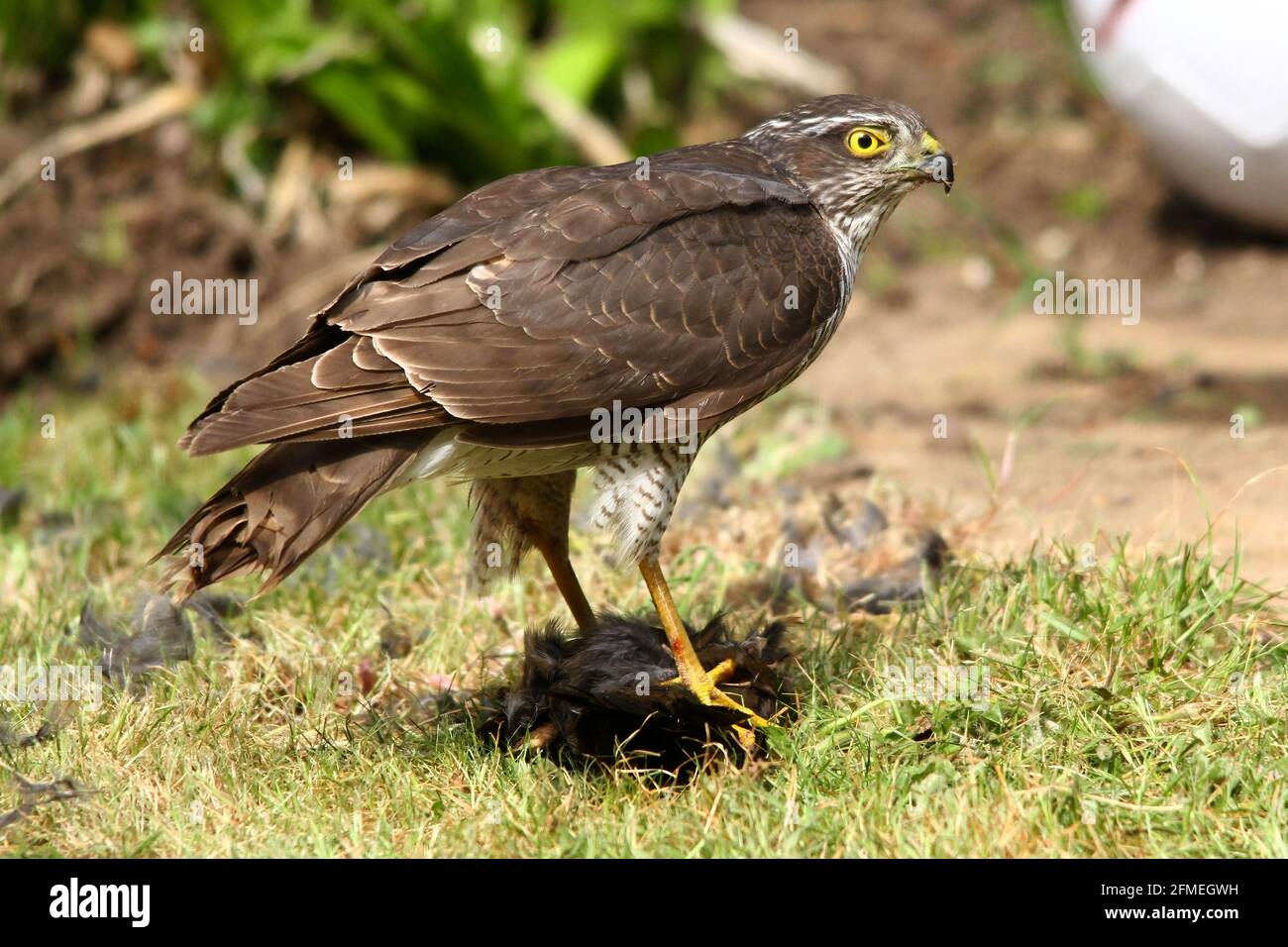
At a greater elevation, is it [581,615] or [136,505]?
[136,505]

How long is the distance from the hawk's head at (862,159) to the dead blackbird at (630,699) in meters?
1.28

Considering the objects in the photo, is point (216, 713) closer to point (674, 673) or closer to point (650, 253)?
point (674, 673)

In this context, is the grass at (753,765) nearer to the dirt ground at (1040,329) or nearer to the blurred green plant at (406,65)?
the dirt ground at (1040,329)

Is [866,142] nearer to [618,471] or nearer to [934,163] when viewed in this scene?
[934,163]

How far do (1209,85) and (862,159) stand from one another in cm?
352

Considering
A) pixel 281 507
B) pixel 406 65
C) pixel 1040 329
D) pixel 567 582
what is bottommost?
pixel 567 582

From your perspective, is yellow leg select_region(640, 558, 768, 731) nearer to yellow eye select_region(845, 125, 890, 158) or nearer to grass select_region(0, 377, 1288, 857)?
grass select_region(0, 377, 1288, 857)

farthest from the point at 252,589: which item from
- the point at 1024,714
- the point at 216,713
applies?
the point at 1024,714

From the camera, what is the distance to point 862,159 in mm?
4379

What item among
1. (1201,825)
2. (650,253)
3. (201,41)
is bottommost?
(1201,825)

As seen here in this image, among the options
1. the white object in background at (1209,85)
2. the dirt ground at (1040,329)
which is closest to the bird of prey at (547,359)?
the dirt ground at (1040,329)

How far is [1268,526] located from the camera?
16.0 feet

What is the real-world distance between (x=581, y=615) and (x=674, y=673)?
0.54 meters

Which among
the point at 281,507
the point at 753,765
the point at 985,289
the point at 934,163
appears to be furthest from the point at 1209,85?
the point at 281,507
